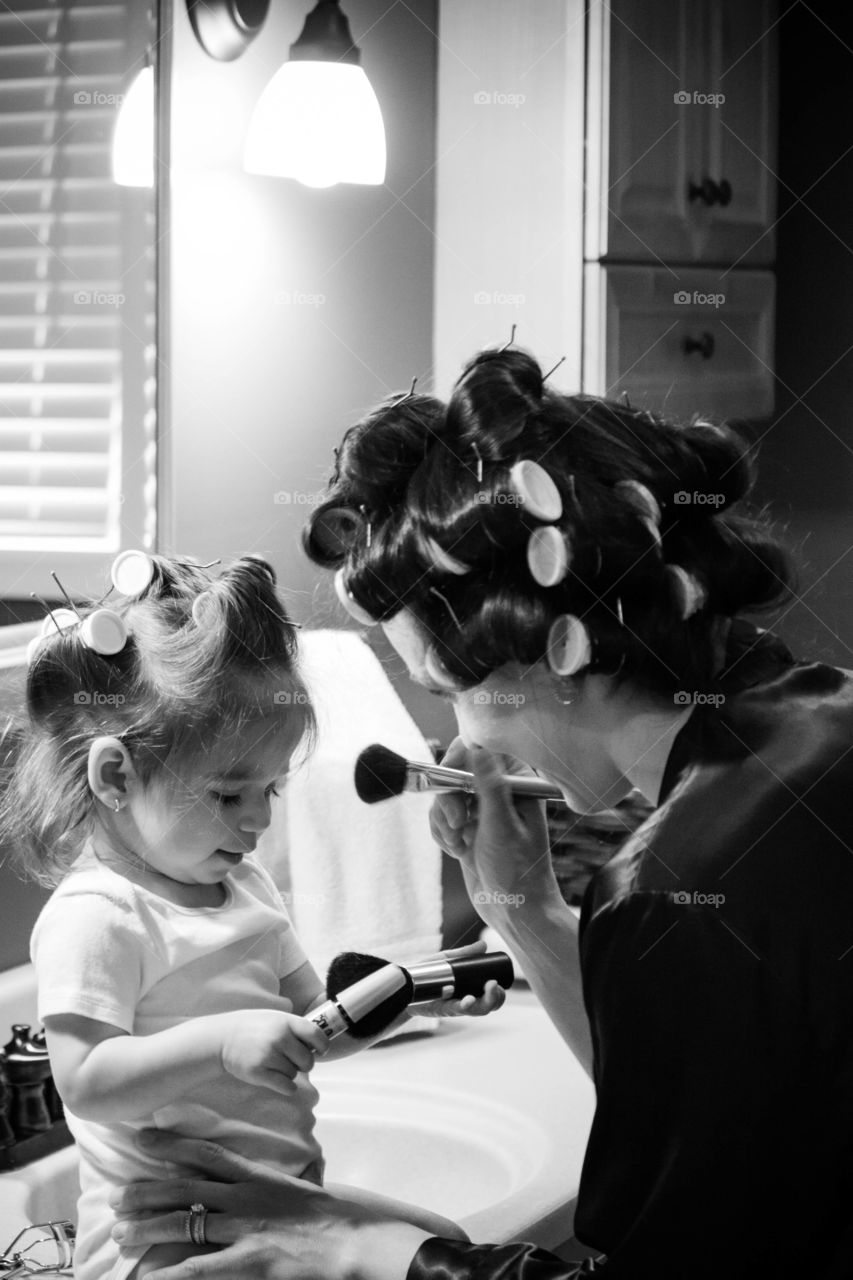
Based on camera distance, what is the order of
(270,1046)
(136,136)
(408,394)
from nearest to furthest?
(270,1046) < (408,394) < (136,136)

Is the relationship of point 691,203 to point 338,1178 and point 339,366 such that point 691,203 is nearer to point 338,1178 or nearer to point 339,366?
point 339,366

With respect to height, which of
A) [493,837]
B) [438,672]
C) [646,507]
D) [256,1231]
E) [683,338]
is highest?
[683,338]

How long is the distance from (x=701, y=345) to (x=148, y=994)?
1.78 feet

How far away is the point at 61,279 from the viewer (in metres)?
1.05

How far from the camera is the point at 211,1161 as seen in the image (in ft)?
2.84

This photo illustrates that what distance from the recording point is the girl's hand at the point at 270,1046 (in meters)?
0.78

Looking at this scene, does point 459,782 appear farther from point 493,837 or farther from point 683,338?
point 683,338

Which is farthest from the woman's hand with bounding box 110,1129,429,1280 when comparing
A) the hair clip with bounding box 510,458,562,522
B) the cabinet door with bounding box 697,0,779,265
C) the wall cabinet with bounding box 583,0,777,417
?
the cabinet door with bounding box 697,0,779,265

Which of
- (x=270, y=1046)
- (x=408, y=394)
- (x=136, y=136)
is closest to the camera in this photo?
(x=270, y=1046)

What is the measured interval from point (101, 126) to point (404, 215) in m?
0.25

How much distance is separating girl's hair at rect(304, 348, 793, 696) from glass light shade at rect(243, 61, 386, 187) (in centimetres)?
19

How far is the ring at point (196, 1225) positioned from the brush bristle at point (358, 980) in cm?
14

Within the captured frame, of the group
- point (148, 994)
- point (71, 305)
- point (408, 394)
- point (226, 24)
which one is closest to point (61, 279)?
Answer: point (71, 305)

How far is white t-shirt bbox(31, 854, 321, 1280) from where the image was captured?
32.8 inches
